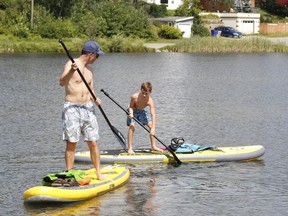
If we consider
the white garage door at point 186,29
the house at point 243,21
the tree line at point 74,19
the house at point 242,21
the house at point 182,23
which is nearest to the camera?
the tree line at point 74,19

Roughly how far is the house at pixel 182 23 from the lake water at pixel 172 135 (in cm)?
3632

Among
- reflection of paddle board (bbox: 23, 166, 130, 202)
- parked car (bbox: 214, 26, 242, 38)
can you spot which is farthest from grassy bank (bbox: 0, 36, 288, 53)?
reflection of paddle board (bbox: 23, 166, 130, 202)

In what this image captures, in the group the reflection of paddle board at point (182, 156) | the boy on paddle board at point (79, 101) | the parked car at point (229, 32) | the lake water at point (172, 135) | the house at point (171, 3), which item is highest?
the house at point (171, 3)

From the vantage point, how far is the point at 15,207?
46.3 feet

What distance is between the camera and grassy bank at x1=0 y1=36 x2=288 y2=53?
67.9 metres

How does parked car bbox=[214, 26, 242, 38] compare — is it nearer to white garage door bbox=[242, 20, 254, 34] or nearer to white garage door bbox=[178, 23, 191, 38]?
→ white garage door bbox=[178, 23, 191, 38]

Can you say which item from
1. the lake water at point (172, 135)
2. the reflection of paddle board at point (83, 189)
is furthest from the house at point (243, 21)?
the reflection of paddle board at point (83, 189)

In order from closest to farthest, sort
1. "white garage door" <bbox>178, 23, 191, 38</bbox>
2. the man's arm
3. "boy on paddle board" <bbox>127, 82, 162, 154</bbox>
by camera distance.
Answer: the man's arm < "boy on paddle board" <bbox>127, 82, 162, 154</bbox> < "white garage door" <bbox>178, 23, 191, 38</bbox>

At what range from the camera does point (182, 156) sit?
18.2 m

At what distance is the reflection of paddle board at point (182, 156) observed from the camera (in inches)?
700

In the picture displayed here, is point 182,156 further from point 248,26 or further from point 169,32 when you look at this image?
point 248,26

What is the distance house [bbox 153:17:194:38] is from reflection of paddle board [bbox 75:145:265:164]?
2702 inches

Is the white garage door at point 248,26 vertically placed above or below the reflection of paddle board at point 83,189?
above

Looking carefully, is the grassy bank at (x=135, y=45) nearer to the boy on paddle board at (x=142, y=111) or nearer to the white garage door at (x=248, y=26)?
the white garage door at (x=248, y=26)
